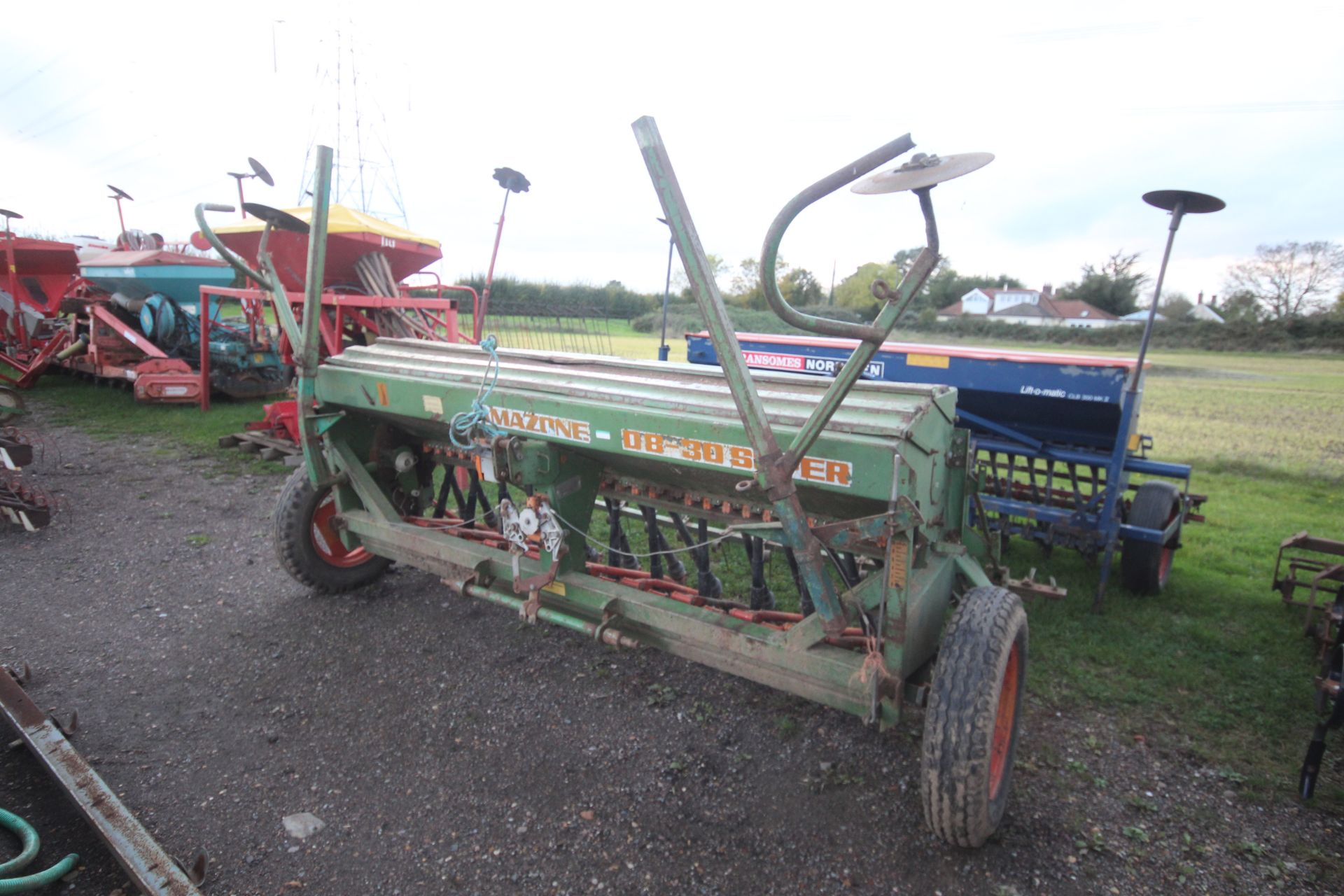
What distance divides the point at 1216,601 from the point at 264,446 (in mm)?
8819

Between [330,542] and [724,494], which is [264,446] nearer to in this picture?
[330,542]

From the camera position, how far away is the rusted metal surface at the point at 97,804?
222 cm

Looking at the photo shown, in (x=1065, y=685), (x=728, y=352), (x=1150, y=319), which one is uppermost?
(x=1150, y=319)

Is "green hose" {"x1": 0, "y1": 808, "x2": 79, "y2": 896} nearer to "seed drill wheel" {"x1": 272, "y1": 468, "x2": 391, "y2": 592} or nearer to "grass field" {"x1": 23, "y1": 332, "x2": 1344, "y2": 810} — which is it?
"seed drill wheel" {"x1": 272, "y1": 468, "x2": 391, "y2": 592}

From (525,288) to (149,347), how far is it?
791 centimetres

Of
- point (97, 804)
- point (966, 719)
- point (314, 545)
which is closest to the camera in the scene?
point (966, 719)

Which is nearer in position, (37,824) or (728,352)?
(728,352)

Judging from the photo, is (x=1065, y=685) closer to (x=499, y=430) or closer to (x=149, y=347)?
(x=499, y=430)

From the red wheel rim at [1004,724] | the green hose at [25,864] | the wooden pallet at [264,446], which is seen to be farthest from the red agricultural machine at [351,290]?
the red wheel rim at [1004,724]

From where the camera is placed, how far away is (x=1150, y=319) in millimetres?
4352

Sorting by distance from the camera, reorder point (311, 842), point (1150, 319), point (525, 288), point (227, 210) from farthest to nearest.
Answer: point (525, 288) → point (1150, 319) → point (227, 210) → point (311, 842)

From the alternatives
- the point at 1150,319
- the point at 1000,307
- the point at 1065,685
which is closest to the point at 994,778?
the point at 1065,685

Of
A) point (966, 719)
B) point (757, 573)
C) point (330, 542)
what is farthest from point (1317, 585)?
point (330, 542)

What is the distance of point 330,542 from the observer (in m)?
4.52
